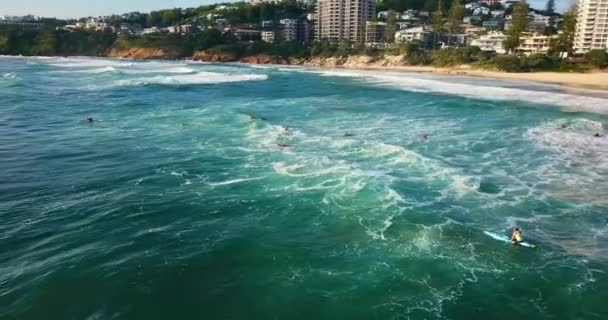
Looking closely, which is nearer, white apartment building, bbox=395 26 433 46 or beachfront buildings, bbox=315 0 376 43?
white apartment building, bbox=395 26 433 46

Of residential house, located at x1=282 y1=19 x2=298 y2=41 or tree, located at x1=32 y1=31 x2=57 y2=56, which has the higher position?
residential house, located at x1=282 y1=19 x2=298 y2=41

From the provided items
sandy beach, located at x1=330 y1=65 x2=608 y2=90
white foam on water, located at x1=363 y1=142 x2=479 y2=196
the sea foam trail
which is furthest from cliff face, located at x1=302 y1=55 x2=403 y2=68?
white foam on water, located at x1=363 y1=142 x2=479 y2=196

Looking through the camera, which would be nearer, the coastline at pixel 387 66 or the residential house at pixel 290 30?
the coastline at pixel 387 66

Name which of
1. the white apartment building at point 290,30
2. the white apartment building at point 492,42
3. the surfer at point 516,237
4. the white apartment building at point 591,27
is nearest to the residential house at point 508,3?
the white apartment building at point 492,42

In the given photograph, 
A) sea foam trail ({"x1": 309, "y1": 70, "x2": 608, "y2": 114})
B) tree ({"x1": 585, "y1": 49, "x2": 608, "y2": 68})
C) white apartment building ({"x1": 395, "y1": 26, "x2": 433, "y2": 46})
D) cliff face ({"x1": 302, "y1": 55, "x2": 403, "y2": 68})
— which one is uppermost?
white apartment building ({"x1": 395, "y1": 26, "x2": 433, "y2": 46})

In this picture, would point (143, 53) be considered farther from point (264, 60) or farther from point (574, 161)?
point (574, 161)

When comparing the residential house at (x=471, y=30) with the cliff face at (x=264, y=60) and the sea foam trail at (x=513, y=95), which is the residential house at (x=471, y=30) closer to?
the cliff face at (x=264, y=60)

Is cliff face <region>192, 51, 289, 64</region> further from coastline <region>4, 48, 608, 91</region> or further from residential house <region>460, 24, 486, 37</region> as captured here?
residential house <region>460, 24, 486, 37</region>
